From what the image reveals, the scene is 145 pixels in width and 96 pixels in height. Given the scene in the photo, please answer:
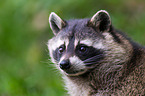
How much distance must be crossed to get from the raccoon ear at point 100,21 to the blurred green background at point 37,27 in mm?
2552

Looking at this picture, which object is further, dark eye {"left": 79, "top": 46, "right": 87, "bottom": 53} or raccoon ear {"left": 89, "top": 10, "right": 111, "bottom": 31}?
raccoon ear {"left": 89, "top": 10, "right": 111, "bottom": 31}

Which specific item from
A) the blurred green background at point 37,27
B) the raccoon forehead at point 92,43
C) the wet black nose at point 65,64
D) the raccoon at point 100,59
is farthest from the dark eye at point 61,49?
the blurred green background at point 37,27

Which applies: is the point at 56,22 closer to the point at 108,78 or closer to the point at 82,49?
the point at 82,49

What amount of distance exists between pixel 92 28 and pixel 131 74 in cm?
119

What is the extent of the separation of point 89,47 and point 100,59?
0.31 m

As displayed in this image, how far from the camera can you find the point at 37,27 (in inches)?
401

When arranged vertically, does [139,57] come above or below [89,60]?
below

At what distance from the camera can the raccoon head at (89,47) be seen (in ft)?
17.5

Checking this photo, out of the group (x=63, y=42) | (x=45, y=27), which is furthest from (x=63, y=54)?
(x=45, y=27)

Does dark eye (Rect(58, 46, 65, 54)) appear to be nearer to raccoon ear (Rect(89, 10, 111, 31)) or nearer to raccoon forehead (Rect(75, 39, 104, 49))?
raccoon forehead (Rect(75, 39, 104, 49))

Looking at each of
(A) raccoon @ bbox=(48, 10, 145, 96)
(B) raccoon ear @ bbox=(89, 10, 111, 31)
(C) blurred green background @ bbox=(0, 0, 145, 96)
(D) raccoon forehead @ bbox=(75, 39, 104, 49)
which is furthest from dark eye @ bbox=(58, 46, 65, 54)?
(C) blurred green background @ bbox=(0, 0, 145, 96)

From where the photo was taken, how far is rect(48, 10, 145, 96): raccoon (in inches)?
205

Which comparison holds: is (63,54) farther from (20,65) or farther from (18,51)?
(18,51)

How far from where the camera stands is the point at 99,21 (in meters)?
5.64
